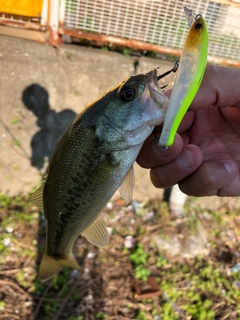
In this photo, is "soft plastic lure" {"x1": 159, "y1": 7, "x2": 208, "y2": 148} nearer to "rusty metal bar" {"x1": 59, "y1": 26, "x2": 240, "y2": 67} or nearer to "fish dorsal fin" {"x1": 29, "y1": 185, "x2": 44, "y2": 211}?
"fish dorsal fin" {"x1": 29, "y1": 185, "x2": 44, "y2": 211}

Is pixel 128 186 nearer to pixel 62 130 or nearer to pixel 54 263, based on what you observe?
pixel 54 263

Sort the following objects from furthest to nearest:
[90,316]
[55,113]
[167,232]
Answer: [167,232] < [55,113] < [90,316]

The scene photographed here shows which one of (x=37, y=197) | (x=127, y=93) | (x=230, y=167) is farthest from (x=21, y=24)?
(x=230, y=167)

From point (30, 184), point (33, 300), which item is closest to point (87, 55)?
point (30, 184)

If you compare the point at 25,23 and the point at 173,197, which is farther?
the point at 173,197

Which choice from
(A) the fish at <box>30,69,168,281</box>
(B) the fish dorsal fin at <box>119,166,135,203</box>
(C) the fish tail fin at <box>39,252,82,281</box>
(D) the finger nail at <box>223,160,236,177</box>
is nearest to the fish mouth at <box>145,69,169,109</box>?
(A) the fish at <box>30,69,168,281</box>

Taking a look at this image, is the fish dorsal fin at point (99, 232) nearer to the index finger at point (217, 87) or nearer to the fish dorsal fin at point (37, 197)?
the fish dorsal fin at point (37, 197)

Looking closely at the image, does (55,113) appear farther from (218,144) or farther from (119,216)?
(218,144)
